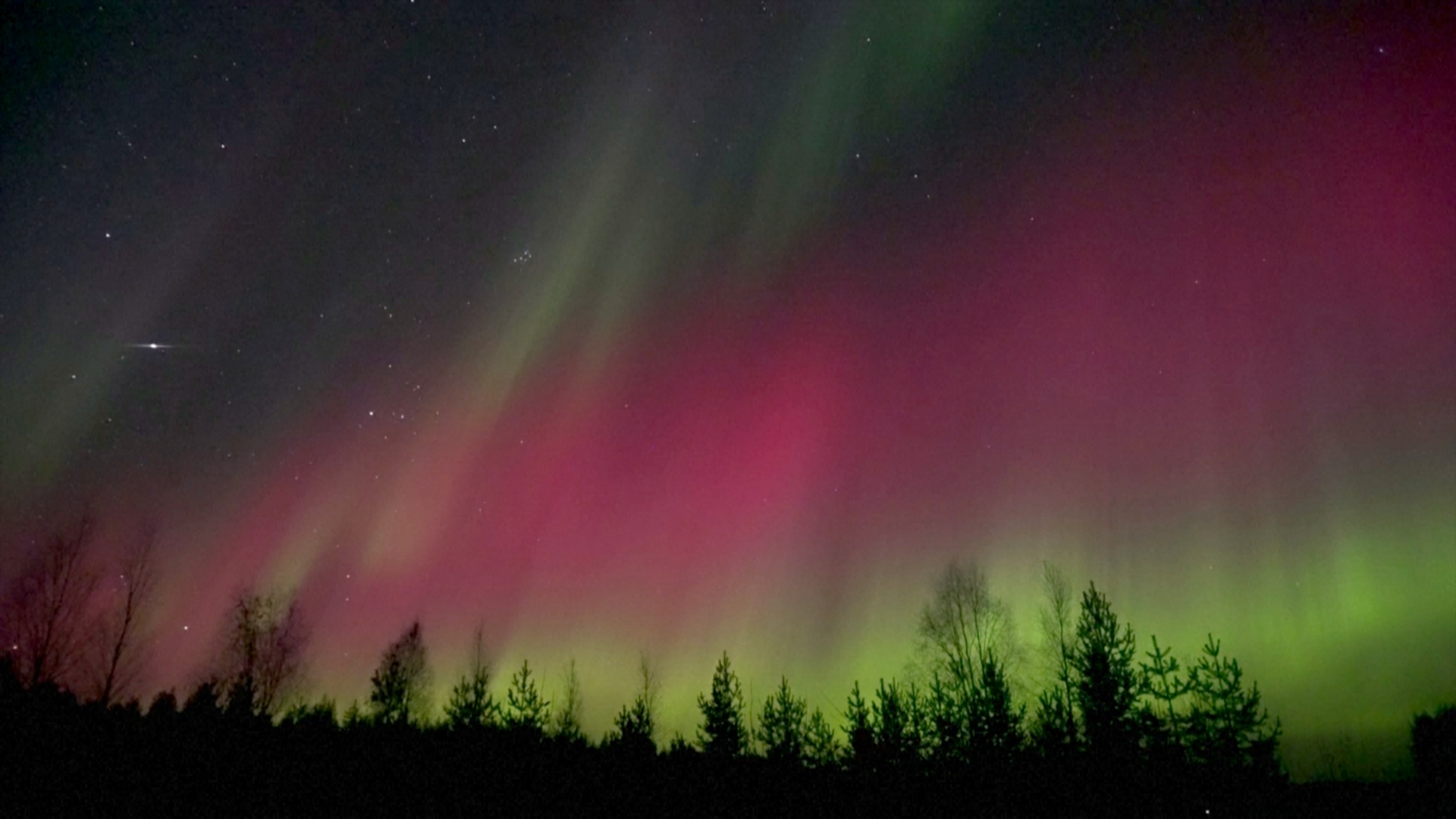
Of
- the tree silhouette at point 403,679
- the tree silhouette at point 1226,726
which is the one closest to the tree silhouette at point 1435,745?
the tree silhouette at point 1226,726

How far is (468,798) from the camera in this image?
20609 millimetres

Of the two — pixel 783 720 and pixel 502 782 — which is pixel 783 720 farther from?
pixel 502 782

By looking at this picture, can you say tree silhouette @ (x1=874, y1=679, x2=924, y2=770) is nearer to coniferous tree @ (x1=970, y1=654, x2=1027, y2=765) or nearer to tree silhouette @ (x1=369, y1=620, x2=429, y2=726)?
coniferous tree @ (x1=970, y1=654, x2=1027, y2=765)

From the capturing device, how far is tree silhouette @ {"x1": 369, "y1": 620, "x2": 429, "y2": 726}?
192ft

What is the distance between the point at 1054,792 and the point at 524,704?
4075cm

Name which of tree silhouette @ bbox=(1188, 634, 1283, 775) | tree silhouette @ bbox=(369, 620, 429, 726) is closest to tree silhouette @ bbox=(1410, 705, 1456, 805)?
tree silhouette @ bbox=(1188, 634, 1283, 775)

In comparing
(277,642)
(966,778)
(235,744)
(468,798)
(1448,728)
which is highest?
(277,642)

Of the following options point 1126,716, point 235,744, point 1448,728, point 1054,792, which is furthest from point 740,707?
point 1448,728

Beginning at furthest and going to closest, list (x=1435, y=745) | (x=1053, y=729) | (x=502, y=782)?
(x=1435, y=745) < (x=1053, y=729) < (x=502, y=782)

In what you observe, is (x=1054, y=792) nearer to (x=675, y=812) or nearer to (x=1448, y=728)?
(x=675, y=812)

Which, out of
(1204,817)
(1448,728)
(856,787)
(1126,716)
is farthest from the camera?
(1448,728)

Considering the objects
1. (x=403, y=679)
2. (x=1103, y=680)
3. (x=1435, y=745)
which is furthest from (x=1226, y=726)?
(x=403, y=679)

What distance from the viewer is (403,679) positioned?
60312 mm

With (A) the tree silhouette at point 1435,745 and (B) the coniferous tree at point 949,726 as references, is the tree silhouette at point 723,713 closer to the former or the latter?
(B) the coniferous tree at point 949,726
